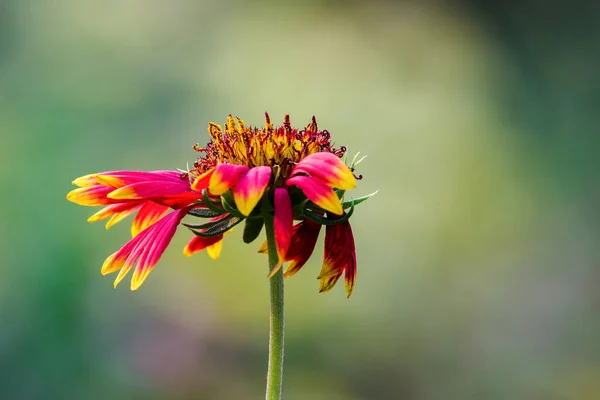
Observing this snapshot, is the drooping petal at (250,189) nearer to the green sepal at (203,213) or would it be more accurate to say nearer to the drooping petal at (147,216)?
the green sepal at (203,213)

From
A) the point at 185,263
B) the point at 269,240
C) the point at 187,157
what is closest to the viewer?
the point at 269,240

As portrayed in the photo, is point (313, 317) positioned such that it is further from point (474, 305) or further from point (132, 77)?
point (132, 77)

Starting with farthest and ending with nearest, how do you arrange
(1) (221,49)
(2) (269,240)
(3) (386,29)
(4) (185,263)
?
(3) (386,29), (1) (221,49), (4) (185,263), (2) (269,240)

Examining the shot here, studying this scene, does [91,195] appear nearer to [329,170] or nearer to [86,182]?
[86,182]

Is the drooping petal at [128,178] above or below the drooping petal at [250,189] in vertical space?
above

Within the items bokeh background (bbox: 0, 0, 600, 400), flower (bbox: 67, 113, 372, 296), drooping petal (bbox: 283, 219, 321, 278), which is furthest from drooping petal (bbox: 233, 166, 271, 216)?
bokeh background (bbox: 0, 0, 600, 400)

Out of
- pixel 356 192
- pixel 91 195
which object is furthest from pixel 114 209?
pixel 356 192

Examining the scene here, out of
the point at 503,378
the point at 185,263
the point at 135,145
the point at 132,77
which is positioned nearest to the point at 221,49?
the point at 132,77

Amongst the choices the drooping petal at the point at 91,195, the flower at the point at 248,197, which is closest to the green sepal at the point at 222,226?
the flower at the point at 248,197
